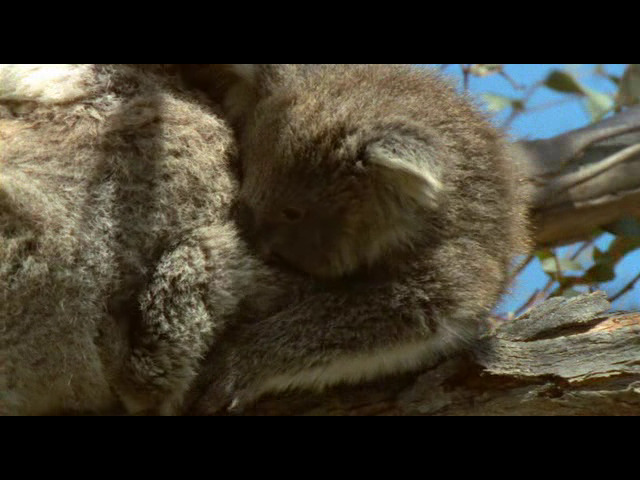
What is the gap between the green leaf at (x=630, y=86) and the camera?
4770 millimetres

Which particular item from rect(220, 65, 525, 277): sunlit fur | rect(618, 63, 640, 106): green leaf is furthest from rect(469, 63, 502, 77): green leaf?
rect(220, 65, 525, 277): sunlit fur

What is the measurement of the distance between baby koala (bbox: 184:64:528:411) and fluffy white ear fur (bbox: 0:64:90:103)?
399 millimetres

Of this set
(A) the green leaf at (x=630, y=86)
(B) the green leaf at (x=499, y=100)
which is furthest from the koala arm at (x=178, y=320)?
(A) the green leaf at (x=630, y=86)

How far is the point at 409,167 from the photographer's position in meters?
2.74

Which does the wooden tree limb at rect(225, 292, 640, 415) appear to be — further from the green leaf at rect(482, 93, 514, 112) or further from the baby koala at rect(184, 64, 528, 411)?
the green leaf at rect(482, 93, 514, 112)

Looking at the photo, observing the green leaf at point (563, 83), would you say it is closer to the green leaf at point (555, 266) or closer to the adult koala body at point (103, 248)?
the green leaf at point (555, 266)

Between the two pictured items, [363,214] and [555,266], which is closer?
[363,214]

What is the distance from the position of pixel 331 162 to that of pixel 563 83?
2435 millimetres

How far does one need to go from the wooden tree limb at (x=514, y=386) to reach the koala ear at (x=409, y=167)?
0.51 metres

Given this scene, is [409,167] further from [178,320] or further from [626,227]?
[626,227]

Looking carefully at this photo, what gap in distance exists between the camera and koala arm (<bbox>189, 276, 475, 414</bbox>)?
2.61 metres

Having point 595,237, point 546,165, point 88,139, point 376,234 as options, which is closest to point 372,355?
point 376,234

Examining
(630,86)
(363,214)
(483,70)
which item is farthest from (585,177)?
(363,214)

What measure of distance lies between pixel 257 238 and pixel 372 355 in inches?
22.8
